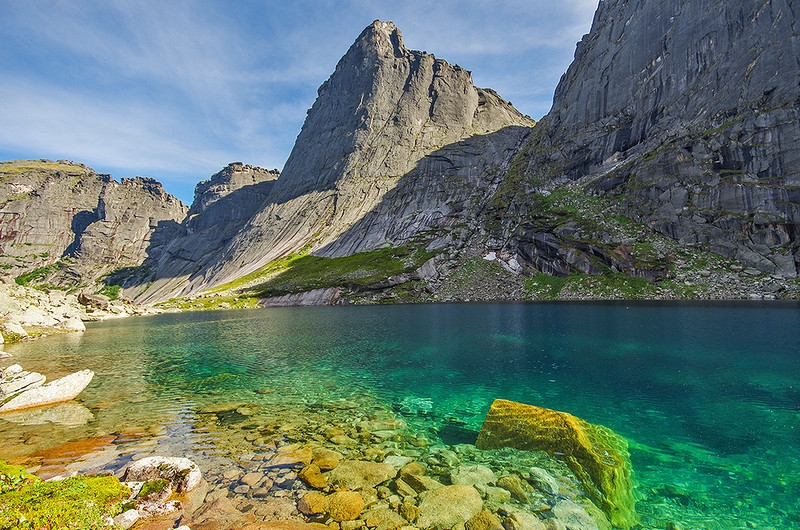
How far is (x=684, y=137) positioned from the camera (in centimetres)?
11650

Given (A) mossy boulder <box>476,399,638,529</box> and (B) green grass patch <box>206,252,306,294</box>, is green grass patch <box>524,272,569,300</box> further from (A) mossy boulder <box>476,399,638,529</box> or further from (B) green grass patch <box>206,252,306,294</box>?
(B) green grass patch <box>206,252,306,294</box>

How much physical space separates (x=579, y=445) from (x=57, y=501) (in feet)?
58.5

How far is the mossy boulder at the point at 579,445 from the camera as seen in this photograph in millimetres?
13349

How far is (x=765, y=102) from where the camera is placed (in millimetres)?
105562

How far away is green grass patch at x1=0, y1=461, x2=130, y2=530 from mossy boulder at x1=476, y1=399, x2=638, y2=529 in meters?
14.2

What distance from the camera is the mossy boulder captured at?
1335 centimetres

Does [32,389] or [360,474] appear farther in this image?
[32,389]

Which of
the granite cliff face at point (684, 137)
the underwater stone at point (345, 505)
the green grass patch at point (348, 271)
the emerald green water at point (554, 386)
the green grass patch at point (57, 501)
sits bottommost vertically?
the emerald green water at point (554, 386)

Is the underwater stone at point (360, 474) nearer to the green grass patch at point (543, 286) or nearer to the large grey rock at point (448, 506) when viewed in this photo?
the large grey rock at point (448, 506)

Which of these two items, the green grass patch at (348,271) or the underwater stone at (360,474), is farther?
the green grass patch at (348,271)

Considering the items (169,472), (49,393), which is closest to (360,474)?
(169,472)

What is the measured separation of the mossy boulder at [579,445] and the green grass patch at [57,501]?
14.2m

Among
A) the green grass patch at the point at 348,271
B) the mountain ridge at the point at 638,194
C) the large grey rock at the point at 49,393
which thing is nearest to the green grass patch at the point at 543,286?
the mountain ridge at the point at 638,194

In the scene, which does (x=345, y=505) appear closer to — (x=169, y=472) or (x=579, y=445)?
(x=169, y=472)
